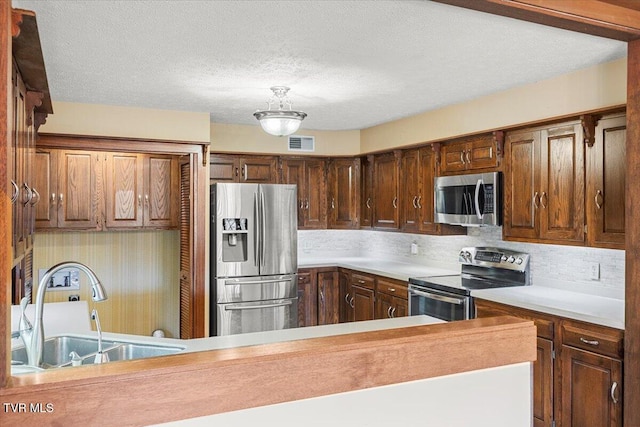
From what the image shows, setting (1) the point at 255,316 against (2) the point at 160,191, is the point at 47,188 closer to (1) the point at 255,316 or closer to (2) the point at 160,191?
(2) the point at 160,191

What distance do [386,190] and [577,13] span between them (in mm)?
3466

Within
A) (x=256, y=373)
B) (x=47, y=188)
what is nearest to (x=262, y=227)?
(x=47, y=188)

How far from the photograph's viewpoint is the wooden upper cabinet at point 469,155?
412cm

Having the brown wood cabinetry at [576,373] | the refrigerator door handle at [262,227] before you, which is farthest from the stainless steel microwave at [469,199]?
the refrigerator door handle at [262,227]

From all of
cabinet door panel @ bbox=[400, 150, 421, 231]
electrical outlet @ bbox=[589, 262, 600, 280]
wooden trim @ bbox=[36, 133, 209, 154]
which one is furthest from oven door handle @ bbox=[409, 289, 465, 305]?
wooden trim @ bbox=[36, 133, 209, 154]

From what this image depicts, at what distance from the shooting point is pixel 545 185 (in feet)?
11.8

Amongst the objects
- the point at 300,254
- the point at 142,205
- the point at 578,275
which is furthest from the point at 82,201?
the point at 578,275

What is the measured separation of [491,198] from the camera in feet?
13.2

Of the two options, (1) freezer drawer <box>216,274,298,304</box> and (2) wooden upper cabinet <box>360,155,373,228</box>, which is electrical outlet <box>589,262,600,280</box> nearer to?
(2) wooden upper cabinet <box>360,155,373,228</box>

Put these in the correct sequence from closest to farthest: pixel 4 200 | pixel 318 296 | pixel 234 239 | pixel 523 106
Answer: pixel 4 200 → pixel 523 106 → pixel 234 239 → pixel 318 296

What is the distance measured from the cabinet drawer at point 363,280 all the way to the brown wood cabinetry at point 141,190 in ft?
6.38

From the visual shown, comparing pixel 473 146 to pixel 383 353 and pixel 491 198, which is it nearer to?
pixel 491 198

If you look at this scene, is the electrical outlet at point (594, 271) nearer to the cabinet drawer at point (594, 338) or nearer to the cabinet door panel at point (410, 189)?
the cabinet drawer at point (594, 338)

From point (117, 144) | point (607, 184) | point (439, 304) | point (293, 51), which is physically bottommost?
point (439, 304)
